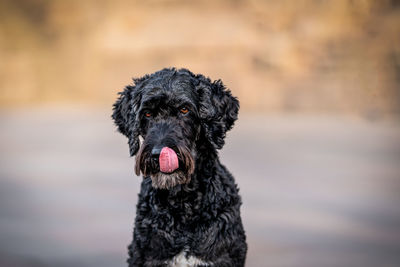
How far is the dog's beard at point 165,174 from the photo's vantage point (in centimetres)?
578

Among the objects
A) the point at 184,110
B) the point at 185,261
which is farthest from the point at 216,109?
the point at 185,261

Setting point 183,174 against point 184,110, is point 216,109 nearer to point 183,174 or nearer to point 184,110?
point 184,110

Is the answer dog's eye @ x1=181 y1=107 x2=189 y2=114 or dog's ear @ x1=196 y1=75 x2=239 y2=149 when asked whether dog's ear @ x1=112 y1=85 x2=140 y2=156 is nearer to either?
dog's eye @ x1=181 y1=107 x2=189 y2=114

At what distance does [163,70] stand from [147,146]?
0.69m

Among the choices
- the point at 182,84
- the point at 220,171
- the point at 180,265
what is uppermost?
the point at 182,84

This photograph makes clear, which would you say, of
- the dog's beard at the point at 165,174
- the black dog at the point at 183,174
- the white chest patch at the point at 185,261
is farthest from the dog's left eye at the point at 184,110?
the white chest patch at the point at 185,261

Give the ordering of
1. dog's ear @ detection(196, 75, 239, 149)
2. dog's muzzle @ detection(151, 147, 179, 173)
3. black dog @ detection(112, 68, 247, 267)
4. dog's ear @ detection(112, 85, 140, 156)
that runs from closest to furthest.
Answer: dog's muzzle @ detection(151, 147, 179, 173) → black dog @ detection(112, 68, 247, 267) → dog's ear @ detection(196, 75, 239, 149) → dog's ear @ detection(112, 85, 140, 156)

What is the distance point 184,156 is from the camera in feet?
19.0

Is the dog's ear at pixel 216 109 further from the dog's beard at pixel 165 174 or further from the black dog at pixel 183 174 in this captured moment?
the dog's beard at pixel 165 174

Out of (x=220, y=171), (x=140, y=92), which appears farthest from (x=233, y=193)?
(x=140, y=92)

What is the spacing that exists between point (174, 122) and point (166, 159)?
0.97 ft

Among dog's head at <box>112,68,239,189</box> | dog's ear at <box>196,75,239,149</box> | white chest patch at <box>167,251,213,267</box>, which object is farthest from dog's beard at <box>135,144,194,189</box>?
white chest patch at <box>167,251,213,267</box>

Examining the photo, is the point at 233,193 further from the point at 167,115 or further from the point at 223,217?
the point at 167,115

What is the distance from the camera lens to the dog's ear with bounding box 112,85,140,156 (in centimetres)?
611
